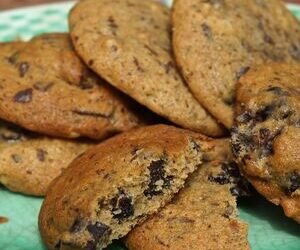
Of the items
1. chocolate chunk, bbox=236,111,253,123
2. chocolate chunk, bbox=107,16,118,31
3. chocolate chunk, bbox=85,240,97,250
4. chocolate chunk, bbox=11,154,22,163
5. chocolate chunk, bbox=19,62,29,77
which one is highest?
chocolate chunk, bbox=107,16,118,31

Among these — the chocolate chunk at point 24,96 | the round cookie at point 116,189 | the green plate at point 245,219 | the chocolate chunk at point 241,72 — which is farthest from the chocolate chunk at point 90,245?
the chocolate chunk at point 241,72

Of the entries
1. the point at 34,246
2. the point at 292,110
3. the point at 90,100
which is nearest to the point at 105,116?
the point at 90,100

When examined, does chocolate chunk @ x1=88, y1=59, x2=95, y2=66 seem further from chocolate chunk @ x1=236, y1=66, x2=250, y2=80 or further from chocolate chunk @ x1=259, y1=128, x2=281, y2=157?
chocolate chunk @ x1=259, y1=128, x2=281, y2=157

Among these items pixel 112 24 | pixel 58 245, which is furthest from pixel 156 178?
pixel 112 24

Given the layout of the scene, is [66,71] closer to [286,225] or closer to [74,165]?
[74,165]

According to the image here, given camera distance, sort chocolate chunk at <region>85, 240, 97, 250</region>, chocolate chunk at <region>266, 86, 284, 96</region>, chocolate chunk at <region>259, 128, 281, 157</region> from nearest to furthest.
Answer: chocolate chunk at <region>85, 240, 97, 250</region>, chocolate chunk at <region>259, 128, 281, 157</region>, chocolate chunk at <region>266, 86, 284, 96</region>

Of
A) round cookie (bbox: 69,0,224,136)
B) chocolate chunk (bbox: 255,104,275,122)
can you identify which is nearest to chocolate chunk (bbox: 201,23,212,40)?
round cookie (bbox: 69,0,224,136)

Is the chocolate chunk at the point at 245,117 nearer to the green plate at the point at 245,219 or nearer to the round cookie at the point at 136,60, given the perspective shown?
the round cookie at the point at 136,60
